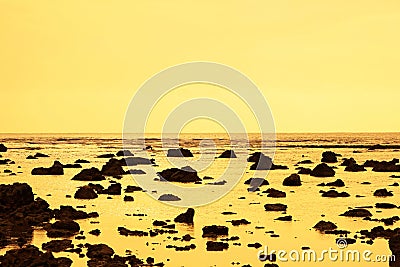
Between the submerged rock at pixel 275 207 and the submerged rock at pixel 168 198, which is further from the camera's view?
the submerged rock at pixel 168 198

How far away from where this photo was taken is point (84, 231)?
33.9m

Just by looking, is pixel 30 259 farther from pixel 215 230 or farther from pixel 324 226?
pixel 324 226

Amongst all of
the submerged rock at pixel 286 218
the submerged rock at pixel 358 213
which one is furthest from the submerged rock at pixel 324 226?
the submerged rock at pixel 358 213

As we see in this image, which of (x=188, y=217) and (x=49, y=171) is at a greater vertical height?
(x=49, y=171)

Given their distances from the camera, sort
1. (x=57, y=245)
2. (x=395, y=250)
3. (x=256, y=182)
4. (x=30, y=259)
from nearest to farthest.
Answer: (x=30, y=259)
(x=395, y=250)
(x=57, y=245)
(x=256, y=182)

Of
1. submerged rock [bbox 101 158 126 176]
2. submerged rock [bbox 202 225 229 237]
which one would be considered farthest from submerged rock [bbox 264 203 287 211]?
submerged rock [bbox 101 158 126 176]

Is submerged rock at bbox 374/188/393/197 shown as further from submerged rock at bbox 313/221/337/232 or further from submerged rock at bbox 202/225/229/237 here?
submerged rock at bbox 202/225/229/237

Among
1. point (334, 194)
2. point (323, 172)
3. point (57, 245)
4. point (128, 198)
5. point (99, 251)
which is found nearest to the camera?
point (99, 251)

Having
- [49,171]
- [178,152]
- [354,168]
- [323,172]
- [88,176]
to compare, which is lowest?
[88,176]

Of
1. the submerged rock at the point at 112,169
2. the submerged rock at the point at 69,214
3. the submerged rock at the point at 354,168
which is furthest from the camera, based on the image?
the submerged rock at the point at 354,168

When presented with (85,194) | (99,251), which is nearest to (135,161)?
(85,194)

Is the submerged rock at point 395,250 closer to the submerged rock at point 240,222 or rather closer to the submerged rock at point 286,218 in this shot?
the submerged rock at point 240,222

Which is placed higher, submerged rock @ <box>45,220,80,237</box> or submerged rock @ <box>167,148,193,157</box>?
submerged rock @ <box>167,148,193,157</box>

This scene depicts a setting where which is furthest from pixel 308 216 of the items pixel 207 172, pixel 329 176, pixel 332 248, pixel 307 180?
pixel 207 172
